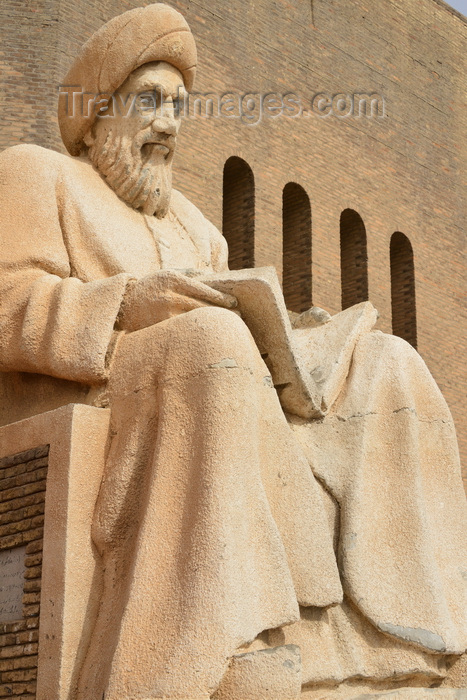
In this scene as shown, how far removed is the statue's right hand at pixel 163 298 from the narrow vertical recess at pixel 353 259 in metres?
9.44

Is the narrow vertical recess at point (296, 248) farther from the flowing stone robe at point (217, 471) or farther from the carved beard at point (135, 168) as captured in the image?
the flowing stone robe at point (217, 471)

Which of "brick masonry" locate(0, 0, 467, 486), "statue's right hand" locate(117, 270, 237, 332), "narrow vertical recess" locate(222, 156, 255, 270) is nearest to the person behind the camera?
"statue's right hand" locate(117, 270, 237, 332)

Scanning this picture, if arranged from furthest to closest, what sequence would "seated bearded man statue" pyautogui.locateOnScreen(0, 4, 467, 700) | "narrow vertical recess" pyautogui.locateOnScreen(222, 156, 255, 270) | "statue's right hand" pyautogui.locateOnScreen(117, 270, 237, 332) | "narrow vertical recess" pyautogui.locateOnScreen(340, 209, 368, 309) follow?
"narrow vertical recess" pyautogui.locateOnScreen(340, 209, 368, 309) → "narrow vertical recess" pyautogui.locateOnScreen(222, 156, 255, 270) → "statue's right hand" pyautogui.locateOnScreen(117, 270, 237, 332) → "seated bearded man statue" pyautogui.locateOnScreen(0, 4, 467, 700)

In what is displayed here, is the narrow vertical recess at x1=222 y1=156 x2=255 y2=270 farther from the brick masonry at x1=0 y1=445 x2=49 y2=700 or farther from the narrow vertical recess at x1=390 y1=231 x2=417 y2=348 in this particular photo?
the brick masonry at x1=0 y1=445 x2=49 y2=700

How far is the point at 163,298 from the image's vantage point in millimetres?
3121

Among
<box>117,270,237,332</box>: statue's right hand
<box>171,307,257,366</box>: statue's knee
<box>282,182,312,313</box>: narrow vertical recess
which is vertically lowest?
<box>171,307,257,366</box>: statue's knee

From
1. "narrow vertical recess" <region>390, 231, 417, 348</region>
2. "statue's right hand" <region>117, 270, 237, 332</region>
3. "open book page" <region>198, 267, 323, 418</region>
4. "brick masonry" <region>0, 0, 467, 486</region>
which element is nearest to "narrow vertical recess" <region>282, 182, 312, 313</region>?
"brick masonry" <region>0, 0, 467, 486</region>

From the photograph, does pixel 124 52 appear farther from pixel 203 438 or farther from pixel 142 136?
pixel 203 438

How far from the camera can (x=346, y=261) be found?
42.8 feet

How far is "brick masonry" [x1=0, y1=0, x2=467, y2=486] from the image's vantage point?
9.22 metres

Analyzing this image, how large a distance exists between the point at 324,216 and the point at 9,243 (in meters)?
8.97

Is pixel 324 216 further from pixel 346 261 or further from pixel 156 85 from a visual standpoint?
pixel 156 85

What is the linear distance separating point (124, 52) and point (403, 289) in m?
9.89

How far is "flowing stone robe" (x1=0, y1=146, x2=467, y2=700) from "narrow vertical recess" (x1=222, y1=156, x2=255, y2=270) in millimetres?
7305
